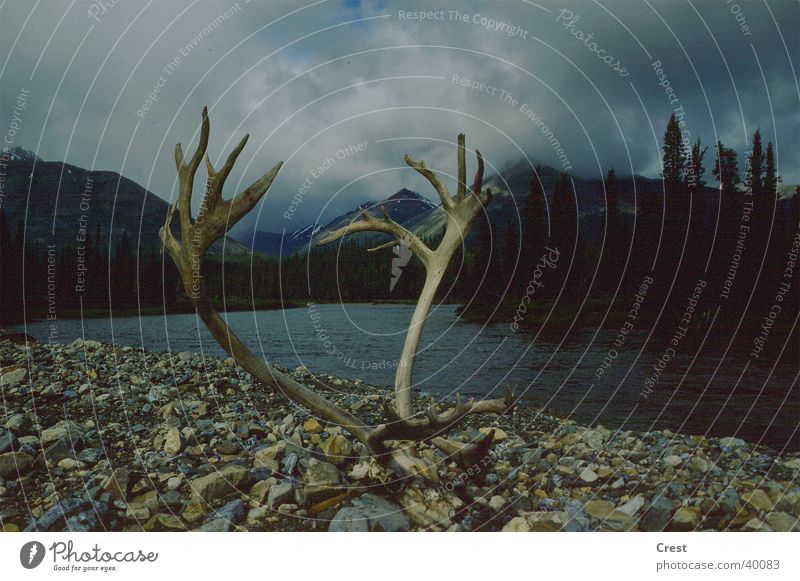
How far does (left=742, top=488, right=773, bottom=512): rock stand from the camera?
3.92m

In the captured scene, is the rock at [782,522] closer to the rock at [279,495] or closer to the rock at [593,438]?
the rock at [593,438]

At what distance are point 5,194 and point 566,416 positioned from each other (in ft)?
19.4

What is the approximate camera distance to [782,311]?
523 centimetres

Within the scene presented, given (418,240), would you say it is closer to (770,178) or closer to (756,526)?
(756,526)

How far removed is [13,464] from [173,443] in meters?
1.07

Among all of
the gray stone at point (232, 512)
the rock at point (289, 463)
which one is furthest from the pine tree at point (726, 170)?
the gray stone at point (232, 512)

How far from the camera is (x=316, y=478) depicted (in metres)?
3.66

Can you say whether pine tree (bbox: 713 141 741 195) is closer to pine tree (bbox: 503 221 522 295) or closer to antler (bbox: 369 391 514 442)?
pine tree (bbox: 503 221 522 295)

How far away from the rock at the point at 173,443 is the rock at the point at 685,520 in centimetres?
381

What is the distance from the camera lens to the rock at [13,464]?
3.67m

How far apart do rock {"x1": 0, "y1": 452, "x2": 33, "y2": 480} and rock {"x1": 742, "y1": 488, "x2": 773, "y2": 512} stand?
5.39 meters
